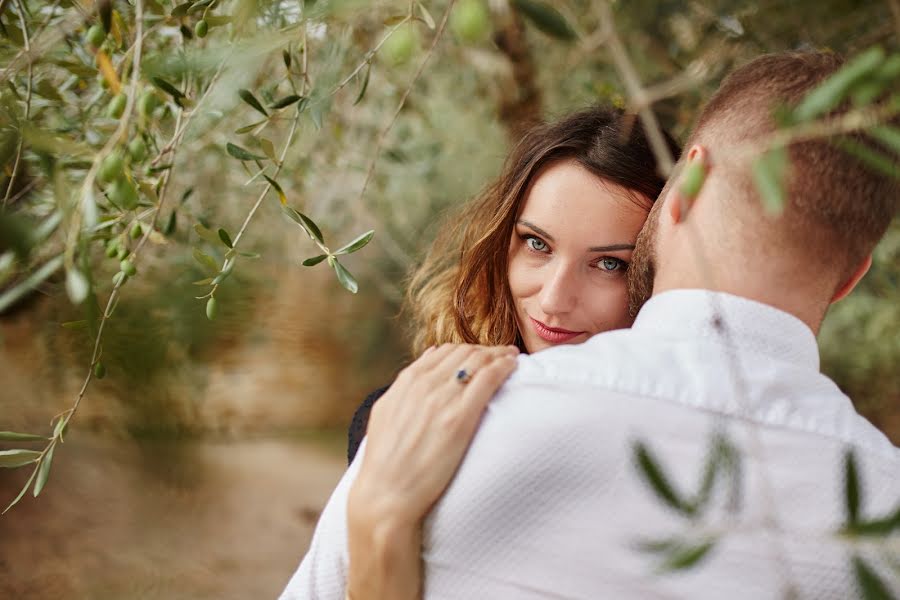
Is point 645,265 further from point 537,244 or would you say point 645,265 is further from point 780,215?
point 537,244

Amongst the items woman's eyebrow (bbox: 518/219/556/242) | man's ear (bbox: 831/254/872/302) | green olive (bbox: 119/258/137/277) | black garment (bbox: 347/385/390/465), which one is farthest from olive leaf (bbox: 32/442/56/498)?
man's ear (bbox: 831/254/872/302)

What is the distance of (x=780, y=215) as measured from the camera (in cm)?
101

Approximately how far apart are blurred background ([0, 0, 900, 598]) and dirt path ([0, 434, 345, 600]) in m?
0.01

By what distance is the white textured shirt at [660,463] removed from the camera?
0.95 m

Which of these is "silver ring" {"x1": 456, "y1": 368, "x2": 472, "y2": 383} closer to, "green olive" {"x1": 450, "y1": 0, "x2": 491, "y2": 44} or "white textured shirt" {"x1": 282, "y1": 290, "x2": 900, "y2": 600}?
"white textured shirt" {"x1": 282, "y1": 290, "x2": 900, "y2": 600}

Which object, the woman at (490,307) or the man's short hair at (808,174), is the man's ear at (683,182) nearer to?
the man's short hair at (808,174)

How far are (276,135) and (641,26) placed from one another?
1498 mm

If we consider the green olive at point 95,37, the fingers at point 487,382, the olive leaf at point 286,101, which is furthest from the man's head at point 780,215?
the green olive at point 95,37

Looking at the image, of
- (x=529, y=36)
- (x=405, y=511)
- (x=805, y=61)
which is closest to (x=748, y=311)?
(x=805, y=61)

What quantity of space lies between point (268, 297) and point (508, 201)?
3.18 meters

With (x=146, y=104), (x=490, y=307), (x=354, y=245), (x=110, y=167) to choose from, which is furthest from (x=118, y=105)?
(x=490, y=307)

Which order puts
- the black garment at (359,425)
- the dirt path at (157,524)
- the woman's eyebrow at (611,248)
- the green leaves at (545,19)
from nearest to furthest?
the green leaves at (545,19) → the woman's eyebrow at (611,248) → the black garment at (359,425) → the dirt path at (157,524)

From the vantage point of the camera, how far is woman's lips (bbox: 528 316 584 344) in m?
1.75

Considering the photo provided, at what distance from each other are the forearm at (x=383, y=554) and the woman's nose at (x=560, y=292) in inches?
29.3
